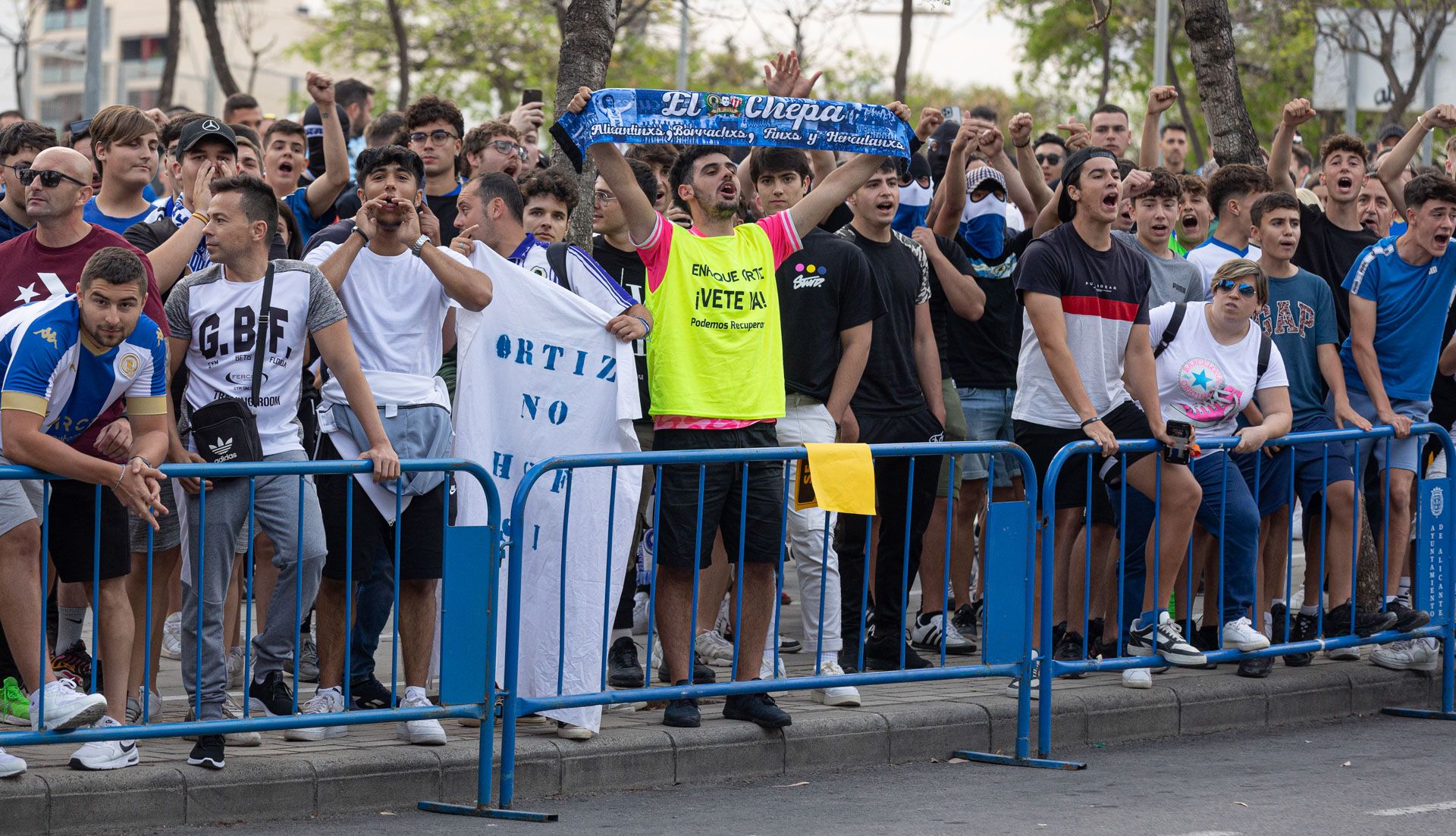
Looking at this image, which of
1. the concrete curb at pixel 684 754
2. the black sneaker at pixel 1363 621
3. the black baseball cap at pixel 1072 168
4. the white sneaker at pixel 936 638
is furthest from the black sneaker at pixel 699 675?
the black sneaker at pixel 1363 621

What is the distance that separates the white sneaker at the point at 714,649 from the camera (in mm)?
8000

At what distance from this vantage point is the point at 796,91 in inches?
294

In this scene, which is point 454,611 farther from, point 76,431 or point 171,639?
point 171,639

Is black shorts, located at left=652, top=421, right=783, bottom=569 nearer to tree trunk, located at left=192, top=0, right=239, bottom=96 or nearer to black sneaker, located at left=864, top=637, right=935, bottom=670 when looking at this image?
black sneaker, located at left=864, top=637, right=935, bottom=670

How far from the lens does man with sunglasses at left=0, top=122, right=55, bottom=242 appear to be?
304 inches

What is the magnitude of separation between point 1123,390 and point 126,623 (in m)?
4.50

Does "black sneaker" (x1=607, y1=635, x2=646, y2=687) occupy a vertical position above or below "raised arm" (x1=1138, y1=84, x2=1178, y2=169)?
below

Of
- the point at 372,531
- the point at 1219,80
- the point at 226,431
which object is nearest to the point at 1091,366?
the point at 372,531

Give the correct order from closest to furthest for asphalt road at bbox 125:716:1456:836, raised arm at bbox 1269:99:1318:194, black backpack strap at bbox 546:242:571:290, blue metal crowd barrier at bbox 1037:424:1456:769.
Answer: asphalt road at bbox 125:716:1456:836 → black backpack strap at bbox 546:242:571:290 → blue metal crowd barrier at bbox 1037:424:1456:769 → raised arm at bbox 1269:99:1318:194

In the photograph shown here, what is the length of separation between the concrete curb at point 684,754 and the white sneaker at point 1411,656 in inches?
2.3

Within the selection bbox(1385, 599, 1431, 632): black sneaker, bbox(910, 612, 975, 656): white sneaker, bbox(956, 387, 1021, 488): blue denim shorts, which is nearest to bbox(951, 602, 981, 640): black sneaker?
bbox(910, 612, 975, 656): white sneaker

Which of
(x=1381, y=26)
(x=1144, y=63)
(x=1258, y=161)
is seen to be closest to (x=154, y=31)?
(x=1144, y=63)

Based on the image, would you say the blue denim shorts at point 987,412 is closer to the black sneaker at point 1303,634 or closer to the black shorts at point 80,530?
the black sneaker at point 1303,634

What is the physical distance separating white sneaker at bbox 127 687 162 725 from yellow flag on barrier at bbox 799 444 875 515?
255cm
